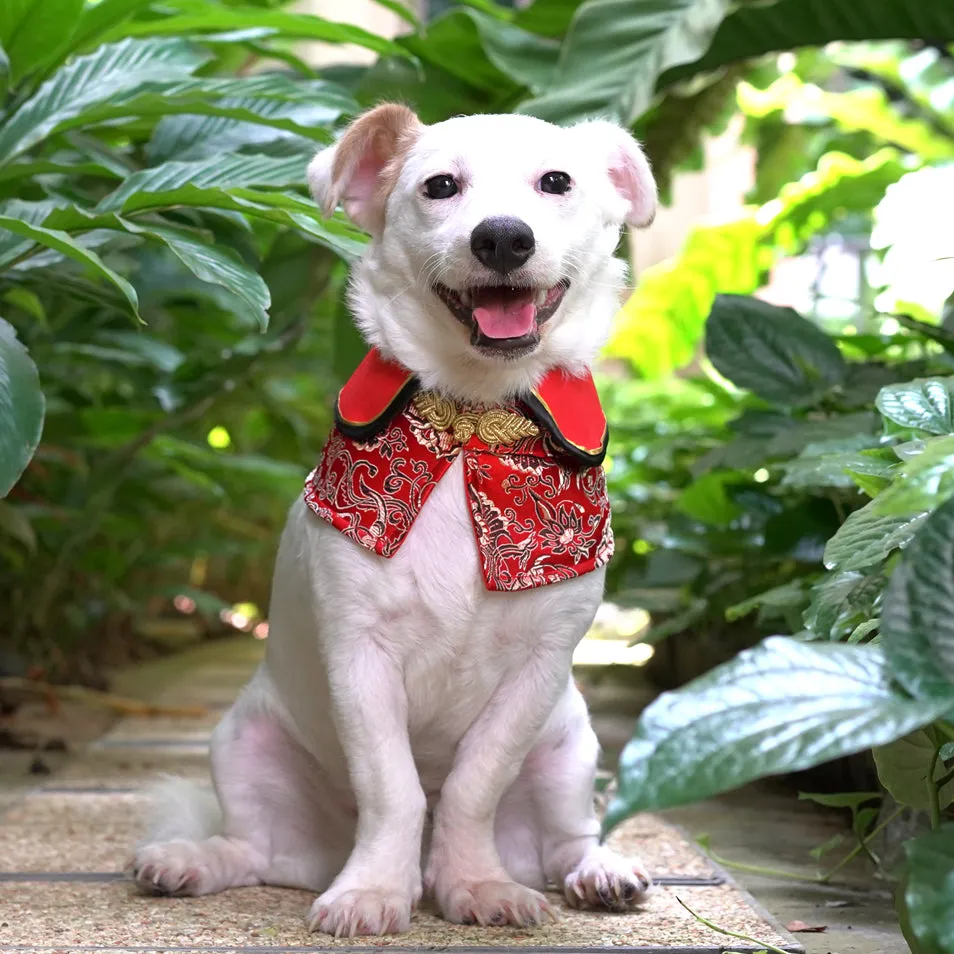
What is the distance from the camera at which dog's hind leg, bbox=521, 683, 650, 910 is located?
1857mm

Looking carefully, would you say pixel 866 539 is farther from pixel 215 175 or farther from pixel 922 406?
pixel 215 175

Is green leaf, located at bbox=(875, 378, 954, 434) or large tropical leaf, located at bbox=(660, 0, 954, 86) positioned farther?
large tropical leaf, located at bbox=(660, 0, 954, 86)

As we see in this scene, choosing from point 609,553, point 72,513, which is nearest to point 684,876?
point 609,553

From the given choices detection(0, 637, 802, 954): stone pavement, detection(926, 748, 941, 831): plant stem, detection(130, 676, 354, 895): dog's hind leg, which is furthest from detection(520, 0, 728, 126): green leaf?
detection(926, 748, 941, 831): plant stem

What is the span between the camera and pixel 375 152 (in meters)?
1.91

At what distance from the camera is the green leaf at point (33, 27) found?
2066 mm

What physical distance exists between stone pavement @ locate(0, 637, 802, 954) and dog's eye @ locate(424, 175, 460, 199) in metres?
0.95

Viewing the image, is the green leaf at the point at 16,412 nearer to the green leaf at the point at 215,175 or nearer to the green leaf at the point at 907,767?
the green leaf at the point at 215,175

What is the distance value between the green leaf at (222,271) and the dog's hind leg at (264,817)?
626 millimetres

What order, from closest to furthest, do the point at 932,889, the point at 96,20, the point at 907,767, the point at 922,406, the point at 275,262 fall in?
1. the point at 932,889
2. the point at 907,767
3. the point at 922,406
4. the point at 96,20
5. the point at 275,262

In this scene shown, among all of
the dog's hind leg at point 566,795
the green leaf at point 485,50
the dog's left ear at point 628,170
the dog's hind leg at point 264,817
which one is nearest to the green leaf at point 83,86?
the green leaf at point 485,50

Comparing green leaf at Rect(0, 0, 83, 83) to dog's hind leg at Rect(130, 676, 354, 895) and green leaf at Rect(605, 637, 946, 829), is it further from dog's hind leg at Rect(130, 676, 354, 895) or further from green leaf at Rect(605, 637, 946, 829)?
green leaf at Rect(605, 637, 946, 829)

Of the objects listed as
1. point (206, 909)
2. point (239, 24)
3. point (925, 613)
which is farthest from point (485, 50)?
point (925, 613)

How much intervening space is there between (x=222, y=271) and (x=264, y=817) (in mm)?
797
